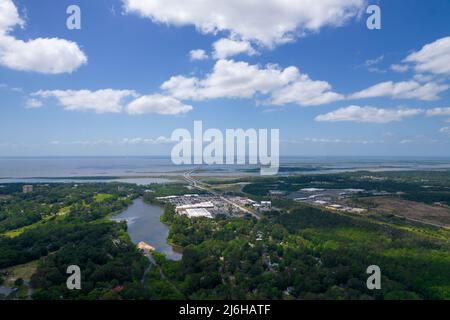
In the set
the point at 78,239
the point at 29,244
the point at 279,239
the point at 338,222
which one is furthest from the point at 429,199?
the point at 29,244

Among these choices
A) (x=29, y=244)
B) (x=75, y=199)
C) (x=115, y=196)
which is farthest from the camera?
(x=115, y=196)

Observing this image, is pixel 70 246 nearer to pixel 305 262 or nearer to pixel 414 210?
pixel 305 262

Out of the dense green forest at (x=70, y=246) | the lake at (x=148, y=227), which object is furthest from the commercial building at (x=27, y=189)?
the lake at (x=148, y=227)

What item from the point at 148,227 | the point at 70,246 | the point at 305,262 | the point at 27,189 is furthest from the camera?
the point at 27,189

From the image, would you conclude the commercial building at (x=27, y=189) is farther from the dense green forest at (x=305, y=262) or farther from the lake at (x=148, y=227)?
the dense green forest at (x=305, y=262)

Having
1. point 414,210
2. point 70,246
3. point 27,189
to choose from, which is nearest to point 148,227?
point 70,246
